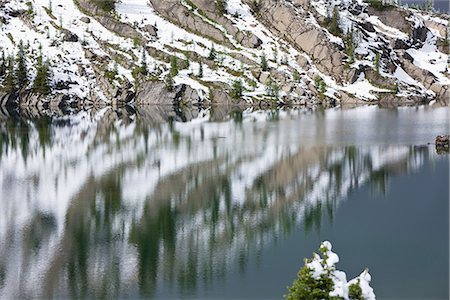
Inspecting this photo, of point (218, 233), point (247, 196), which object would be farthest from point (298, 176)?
point (218, 233)

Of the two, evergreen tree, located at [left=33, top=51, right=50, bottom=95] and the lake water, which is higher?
evergreen tree, located at [left=33, top=51, right=50, bottom=95]

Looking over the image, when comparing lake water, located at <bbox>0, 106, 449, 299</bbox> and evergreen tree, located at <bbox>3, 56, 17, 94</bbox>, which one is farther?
evergreen tree, located at <bbox>3, 56, 17, 94</bbox>

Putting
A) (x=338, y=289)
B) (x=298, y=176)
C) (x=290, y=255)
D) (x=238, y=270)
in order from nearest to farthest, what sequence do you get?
(x=338, y=289) → (x=238, y=270) → (x=290, y=255) → (x=298, y=176)

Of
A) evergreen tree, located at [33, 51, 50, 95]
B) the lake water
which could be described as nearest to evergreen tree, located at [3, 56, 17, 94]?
evergreen tree, located at [33, 51, 50, 95]

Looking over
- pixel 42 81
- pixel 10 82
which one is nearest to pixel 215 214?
pixel 42 81

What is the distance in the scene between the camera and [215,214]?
5203 centimetres

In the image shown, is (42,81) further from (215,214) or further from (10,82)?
(215,214)

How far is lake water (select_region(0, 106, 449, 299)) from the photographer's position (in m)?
37.0

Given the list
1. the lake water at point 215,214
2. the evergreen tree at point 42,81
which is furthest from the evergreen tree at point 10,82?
the lake water at point 215,214

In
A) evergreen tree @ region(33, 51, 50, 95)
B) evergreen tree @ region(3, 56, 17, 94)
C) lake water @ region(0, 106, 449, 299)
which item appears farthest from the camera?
evergreen tree @ region(3, 56, 17, 94)

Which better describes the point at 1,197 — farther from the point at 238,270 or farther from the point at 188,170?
the point at 238,270

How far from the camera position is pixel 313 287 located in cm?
1642

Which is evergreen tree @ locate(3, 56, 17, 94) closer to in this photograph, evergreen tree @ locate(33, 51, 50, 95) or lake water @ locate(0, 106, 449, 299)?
evergreen tree @ locate(33, 51, 50, 95)

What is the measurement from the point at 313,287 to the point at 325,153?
223 feet
